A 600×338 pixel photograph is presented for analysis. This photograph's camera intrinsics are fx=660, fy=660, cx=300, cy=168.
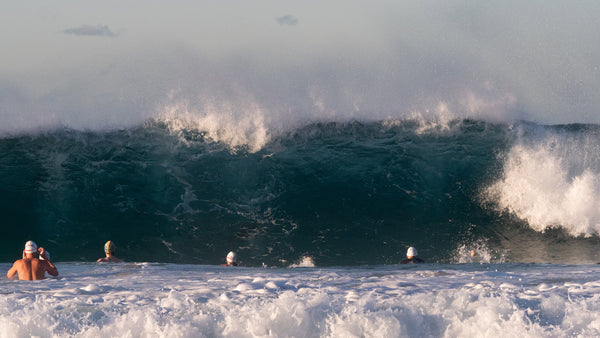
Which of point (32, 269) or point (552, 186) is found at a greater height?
point (552, 186)

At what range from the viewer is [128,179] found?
19422 millimetres

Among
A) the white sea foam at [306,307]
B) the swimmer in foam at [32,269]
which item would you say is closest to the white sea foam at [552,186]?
the white sea foam at [306,307]

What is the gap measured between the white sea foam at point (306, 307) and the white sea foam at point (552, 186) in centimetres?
814

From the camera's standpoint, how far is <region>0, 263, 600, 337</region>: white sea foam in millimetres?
7629

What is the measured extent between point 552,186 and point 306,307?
42.8ft

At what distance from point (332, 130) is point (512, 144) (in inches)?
224

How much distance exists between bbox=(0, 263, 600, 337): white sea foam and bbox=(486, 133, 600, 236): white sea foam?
814 centimetres

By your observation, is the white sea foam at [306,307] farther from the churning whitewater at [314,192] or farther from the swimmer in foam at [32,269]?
the churning whitewater at [314,192]

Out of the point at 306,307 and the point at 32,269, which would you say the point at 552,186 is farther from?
the point at 32,269

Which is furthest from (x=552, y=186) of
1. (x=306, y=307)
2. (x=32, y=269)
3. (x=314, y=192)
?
(x=32, y=269)

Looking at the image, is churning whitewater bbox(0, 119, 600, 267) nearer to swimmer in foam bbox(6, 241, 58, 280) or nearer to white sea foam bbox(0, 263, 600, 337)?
swimmer in foam bbox(6, 241, 58, 280)

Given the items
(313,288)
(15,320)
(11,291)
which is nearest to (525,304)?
(313,288)

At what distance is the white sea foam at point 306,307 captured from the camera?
7.63 m

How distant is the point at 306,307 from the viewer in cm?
793
